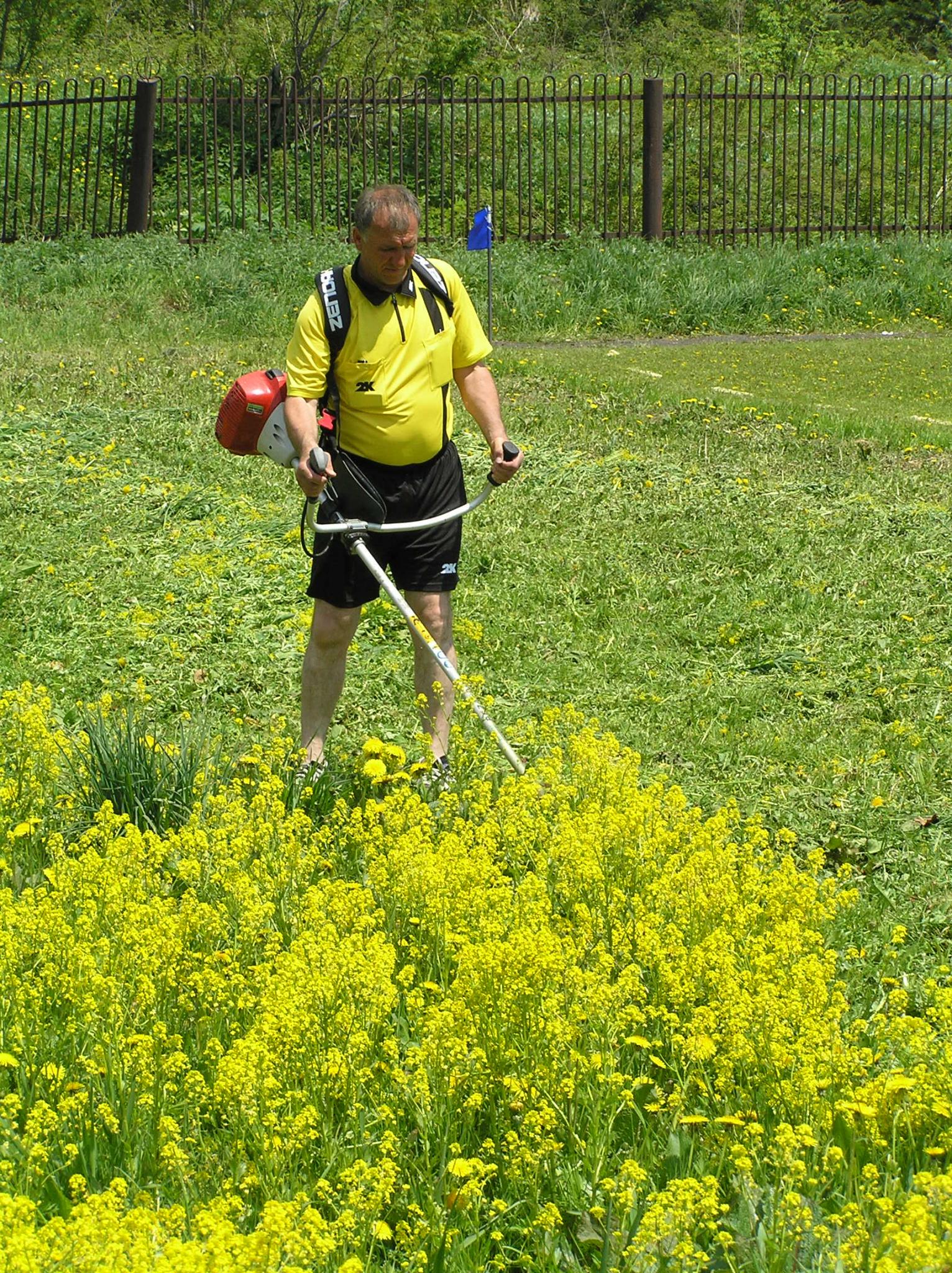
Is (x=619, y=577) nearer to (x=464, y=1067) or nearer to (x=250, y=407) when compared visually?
(x=250, y=407)

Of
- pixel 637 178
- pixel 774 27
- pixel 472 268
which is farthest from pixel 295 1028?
pixel 774 27

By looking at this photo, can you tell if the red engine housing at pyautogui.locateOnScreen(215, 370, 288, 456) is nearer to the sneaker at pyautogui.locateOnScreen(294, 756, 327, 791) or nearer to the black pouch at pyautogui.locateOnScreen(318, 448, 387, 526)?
the black pouch at pyautogui.locateOnScreen(318, 448, 387, 526)

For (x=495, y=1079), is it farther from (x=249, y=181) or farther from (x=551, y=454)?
(x=249, y=181)

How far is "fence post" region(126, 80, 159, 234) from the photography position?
17.1 meters

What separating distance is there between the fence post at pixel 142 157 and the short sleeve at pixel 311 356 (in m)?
13.2

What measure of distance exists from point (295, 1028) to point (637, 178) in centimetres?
1763

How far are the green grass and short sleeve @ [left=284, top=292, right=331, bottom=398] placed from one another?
1176 millimetres

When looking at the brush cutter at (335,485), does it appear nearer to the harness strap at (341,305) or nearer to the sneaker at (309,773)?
the harness strap at (341,305)

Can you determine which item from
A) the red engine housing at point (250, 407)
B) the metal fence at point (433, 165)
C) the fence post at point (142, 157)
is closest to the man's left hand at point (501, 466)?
the red engine housing at point (250, 407)

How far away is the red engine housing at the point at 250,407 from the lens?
4.81m

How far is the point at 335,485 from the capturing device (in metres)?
4.80

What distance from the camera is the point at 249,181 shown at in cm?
1806

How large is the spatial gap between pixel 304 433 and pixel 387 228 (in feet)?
2.08

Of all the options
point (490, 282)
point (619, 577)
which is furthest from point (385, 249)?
point (490, 282)
